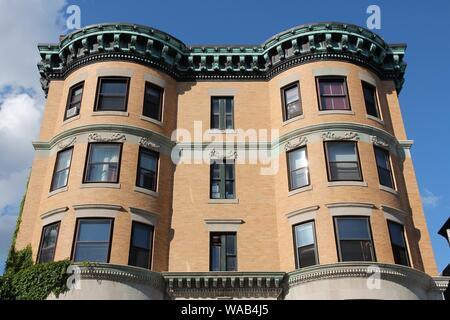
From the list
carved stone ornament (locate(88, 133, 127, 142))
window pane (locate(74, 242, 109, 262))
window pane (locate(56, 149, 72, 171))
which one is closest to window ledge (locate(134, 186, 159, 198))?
carved stone ornament (locate(88, 133, 127, 142))

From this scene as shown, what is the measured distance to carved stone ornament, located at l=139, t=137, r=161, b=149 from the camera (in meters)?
21.8

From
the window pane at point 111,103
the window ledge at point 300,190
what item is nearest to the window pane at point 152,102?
the window pane at point 111,103

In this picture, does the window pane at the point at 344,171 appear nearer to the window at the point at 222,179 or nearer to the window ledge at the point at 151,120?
the window at the point at 222,179

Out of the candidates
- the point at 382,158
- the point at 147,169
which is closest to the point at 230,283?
the point at 147,169

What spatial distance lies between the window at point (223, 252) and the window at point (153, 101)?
251 inches

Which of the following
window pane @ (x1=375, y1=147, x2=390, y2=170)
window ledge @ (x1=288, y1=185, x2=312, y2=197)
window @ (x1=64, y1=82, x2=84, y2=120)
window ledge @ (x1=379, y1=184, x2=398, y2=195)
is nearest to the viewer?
window ledge @ (x1=288, y1=185, x2=312, y2=197)

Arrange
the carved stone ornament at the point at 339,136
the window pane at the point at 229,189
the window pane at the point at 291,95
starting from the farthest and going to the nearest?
1. the window pane at the point at 291,95
2. the window pane at the point at 229,189
3. the carved stone ornament at the point at 339,136

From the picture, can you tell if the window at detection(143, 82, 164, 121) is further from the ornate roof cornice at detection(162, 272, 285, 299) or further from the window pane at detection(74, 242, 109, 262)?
the ornate roof cornice at detection(162, 272, 285, 299)

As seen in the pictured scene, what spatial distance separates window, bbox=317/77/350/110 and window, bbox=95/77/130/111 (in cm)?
898

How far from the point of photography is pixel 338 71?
2344 centimetres

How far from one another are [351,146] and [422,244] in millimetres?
5025

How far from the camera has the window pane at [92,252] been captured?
18891mm

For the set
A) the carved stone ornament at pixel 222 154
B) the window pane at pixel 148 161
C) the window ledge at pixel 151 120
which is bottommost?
the window pane at pixel 148 161
